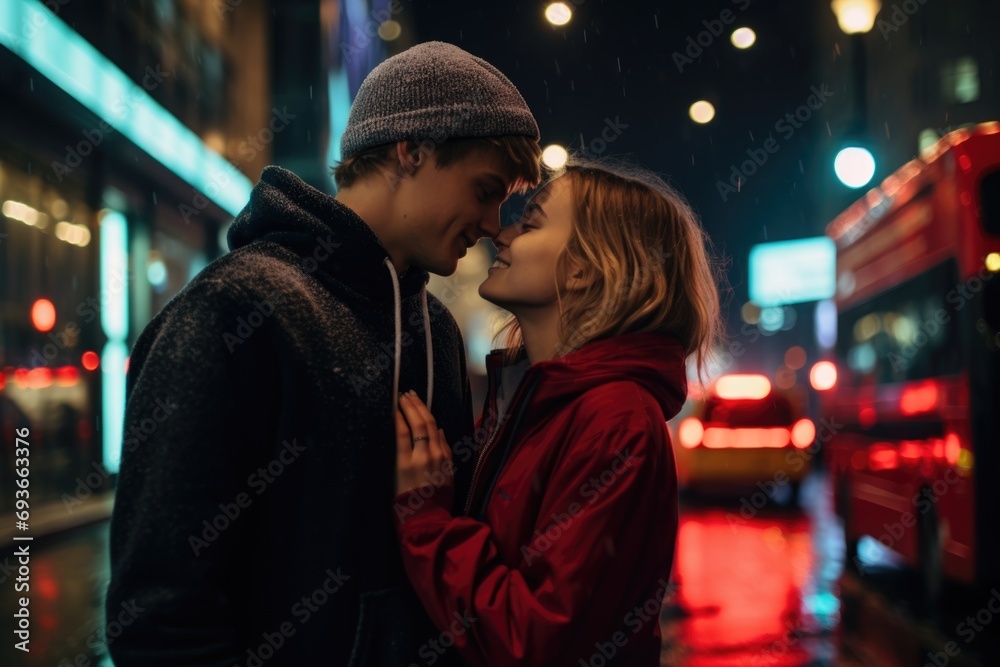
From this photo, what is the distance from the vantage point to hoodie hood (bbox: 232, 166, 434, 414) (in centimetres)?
210

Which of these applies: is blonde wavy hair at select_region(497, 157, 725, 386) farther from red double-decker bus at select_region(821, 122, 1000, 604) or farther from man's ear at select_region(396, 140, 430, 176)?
red double-decker bus at select_region(821, 122, 1000, 604)

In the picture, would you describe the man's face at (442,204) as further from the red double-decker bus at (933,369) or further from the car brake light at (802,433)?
the car brake light at (802,433)

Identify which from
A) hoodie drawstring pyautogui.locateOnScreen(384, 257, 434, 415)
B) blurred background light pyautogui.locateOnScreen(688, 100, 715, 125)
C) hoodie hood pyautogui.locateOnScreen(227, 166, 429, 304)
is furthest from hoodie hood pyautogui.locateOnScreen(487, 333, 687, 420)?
blurred background light pyautogui.locateOnScreen(688, 100, 715, 125)

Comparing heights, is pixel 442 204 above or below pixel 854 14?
below

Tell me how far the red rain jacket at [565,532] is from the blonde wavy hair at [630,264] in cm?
17

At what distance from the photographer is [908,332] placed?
8.48 m

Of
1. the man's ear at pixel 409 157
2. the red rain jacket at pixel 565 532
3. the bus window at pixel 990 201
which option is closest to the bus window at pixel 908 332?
the bus window at pixel 990 201

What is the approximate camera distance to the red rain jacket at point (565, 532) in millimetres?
1933

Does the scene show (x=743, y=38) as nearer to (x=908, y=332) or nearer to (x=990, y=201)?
(x=908, y=332)

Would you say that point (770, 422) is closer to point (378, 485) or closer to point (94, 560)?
point (94, 560)

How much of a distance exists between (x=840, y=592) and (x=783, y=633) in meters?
1.89

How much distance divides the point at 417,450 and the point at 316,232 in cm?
51

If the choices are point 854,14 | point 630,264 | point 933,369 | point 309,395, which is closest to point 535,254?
point 630,264

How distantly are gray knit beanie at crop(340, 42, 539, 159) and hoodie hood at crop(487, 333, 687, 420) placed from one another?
56 cm
